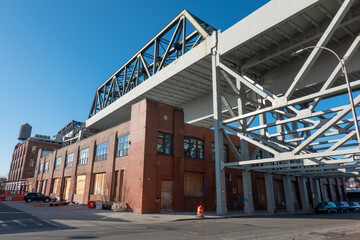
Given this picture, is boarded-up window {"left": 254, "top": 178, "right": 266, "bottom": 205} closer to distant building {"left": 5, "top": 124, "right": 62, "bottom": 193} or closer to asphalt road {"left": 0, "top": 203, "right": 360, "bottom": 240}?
asphalt road {"left": 0, "top": 203, "right": 360, "bottom": 240}

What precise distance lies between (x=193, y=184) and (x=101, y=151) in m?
13.2

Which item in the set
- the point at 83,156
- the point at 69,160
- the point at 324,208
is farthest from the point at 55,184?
the point at 324,208

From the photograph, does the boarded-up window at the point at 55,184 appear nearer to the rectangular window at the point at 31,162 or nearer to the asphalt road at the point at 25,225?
the asphalt road at the point at 25,225

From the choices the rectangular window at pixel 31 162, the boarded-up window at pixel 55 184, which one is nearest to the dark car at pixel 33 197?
the boarded-up window at pixel 55 184

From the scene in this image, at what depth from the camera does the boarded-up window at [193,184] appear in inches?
1005

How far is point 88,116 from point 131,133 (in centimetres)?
2880

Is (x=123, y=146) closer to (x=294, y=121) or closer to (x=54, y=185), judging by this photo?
(x=294, y=121)

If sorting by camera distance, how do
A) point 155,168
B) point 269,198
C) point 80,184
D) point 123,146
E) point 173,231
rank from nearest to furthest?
point 173,231, point 155,168, point 269,198, point 123,146, point 80,184

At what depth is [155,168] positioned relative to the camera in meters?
22.8

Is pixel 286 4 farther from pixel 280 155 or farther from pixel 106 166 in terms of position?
pixel 106 166

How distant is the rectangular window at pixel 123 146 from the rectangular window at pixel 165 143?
4502 mm

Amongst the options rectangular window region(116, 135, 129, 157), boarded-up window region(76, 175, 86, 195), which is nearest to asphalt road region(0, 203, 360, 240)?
rectangular window region(116, 135, 129, 157)

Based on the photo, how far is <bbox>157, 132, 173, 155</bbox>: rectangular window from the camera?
24.0 metres

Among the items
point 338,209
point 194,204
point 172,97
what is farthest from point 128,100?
point 338,209
